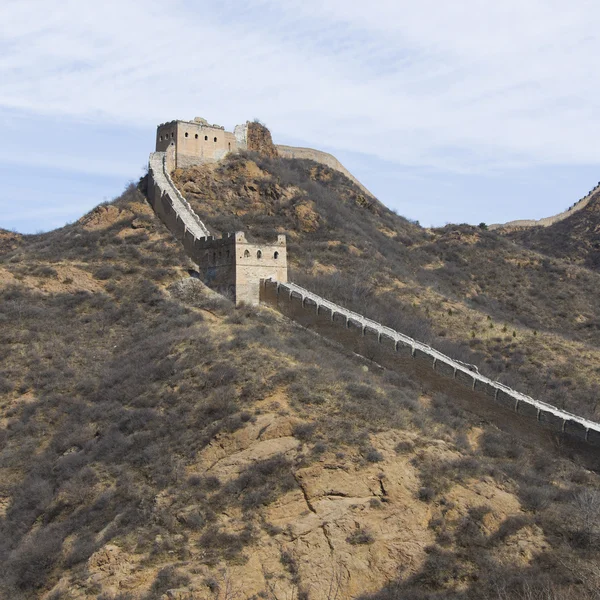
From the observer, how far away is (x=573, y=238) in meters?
76.8

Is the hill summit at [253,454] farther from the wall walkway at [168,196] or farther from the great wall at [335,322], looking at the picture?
the wall walkway at [168,196]

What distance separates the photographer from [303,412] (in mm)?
22547

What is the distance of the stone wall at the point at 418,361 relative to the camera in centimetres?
2478

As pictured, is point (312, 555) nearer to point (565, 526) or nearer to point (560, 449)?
point (565, 526)

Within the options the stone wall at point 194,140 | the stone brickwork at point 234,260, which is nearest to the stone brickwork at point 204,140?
the stone wall at point 194,140

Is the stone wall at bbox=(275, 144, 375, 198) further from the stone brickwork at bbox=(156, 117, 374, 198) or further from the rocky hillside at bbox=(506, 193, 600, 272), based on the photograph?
the rocky hillside at bbox=(506, 193, 600, 272)

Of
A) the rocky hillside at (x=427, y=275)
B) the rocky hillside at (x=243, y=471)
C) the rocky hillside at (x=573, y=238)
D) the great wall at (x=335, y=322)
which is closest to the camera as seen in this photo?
the rocky hillside at (x=243, y=471)

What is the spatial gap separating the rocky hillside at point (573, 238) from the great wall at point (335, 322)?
4332 cm

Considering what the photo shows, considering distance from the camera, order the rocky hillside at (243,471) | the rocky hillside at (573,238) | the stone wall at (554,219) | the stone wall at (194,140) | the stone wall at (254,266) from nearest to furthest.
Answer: the rocky hillside at (243,471), the stone wall at (254,266), the stone wall at (194,140), the rocky hillside at (573,238), the stone wall at (554,219)

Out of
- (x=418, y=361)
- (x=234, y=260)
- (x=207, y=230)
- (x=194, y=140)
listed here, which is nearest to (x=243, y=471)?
(x=418, y=361)

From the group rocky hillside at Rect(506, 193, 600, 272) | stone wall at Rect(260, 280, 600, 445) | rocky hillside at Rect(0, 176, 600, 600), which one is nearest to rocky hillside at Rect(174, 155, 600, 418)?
stone wall at Rect(260, 280, 600, 445)

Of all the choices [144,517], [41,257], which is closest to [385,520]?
[144,517]

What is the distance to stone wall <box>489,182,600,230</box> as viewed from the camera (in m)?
83.9

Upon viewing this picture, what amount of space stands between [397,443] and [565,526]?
4511 mm
